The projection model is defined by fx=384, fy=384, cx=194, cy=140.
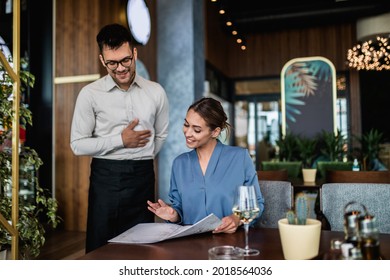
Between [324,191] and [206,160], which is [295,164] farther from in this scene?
[206,160]

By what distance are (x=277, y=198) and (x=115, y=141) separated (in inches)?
29.9

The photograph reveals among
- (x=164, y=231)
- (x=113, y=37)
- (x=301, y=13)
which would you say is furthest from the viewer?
(x=301, y=13)

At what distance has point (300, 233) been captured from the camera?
0.85 m

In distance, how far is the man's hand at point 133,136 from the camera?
169 cm

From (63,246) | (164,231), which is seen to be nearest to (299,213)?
(164,231)

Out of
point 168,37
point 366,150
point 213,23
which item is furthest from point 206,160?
point 213,23

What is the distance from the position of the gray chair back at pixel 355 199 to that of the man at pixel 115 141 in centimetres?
82

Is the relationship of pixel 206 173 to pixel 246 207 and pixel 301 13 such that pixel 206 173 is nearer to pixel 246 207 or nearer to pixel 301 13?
pixel 246 207

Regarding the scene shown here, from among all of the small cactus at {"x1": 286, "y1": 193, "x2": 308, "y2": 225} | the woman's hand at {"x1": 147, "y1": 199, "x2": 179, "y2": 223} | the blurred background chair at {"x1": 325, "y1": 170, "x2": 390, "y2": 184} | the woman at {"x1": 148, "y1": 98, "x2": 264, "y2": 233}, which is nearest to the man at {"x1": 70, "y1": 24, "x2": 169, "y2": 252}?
the woman at {"x1": 148, "y1": 98, "x2": 264, "y2": 233}

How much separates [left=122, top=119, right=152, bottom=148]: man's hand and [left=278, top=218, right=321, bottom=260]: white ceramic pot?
957 mm

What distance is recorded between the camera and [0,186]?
1.89m

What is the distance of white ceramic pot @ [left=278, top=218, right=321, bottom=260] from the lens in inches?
33.5

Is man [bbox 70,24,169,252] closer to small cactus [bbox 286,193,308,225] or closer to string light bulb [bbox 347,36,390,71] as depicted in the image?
small cactus [bbox 286,193,308,225]

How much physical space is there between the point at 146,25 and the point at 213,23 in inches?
103
